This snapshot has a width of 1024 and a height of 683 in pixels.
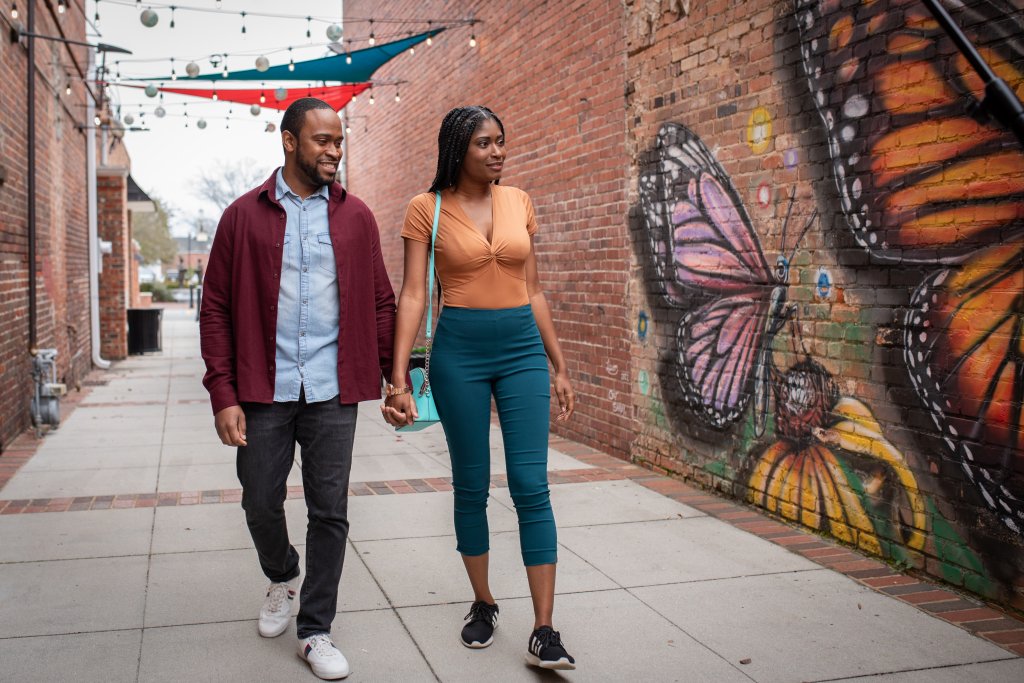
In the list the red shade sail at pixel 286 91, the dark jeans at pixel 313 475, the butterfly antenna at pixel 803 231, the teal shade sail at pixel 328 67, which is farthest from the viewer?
the red shade sail at pixel 286 91

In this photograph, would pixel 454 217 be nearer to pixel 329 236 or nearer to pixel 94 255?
pixel 329 236

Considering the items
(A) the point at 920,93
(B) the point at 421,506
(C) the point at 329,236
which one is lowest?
(B) the point at 421,506

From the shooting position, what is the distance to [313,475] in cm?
354

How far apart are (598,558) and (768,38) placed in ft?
9.70

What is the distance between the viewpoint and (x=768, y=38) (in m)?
5.58

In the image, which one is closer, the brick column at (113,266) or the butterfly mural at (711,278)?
the butterfly mural at (711,278)

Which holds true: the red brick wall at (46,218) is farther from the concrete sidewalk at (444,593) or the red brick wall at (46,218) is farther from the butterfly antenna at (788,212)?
the butterfly antenna at (788,212)

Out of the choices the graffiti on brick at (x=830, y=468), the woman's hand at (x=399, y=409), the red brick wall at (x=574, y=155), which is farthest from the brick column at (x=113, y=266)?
the woman's hand at (x=399, y=409)

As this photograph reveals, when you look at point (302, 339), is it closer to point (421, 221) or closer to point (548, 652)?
point (421, 221)

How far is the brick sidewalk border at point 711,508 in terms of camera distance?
13.2 feet

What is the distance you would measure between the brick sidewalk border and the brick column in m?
9.42

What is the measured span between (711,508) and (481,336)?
2.83 m

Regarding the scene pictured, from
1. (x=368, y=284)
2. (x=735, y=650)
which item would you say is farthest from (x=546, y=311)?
(x=735, y=650)

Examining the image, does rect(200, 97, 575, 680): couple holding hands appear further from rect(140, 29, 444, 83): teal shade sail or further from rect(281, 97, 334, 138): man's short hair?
rect(140, 29, 444, 83): teal shade sail
